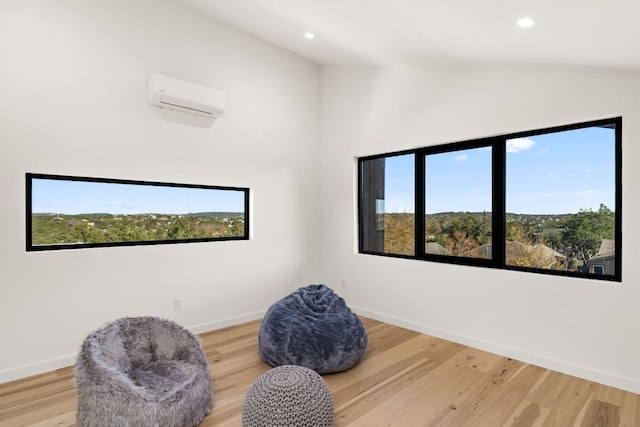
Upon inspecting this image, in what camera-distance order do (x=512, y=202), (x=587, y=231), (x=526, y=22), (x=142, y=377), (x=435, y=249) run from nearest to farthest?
1. (x=526, y=22)
2. (x=142, y=377)
3. (x=587, y=231)
4. (x=512, y=202)
5. (x=435, y=249)

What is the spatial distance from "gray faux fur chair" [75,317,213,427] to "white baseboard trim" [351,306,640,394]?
234 centimetres

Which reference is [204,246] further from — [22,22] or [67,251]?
[22,22]

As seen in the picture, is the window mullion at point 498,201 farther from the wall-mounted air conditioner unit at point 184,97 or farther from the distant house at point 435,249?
the wall-mounted air conditioner unit at point 184,97

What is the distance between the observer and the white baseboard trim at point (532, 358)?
2684 millimetres

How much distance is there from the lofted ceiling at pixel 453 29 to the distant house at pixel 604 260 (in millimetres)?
1274

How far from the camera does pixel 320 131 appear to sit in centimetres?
505

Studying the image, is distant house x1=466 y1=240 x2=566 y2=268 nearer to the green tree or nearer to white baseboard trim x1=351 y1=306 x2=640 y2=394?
the green tree

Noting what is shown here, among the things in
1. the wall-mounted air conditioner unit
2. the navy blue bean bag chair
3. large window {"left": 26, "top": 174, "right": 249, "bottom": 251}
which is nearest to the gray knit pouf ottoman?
the navy blue bean bag chair

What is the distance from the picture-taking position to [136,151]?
3422 millimetres

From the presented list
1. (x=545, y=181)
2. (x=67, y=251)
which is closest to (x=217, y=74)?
(x=67, y=251)

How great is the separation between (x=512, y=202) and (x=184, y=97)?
3259 millimetres

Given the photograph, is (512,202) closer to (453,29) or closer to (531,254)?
(531,254)

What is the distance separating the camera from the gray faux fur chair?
78.2 inches

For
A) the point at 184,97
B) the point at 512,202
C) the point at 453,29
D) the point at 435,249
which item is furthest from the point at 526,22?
the point at 184,97
